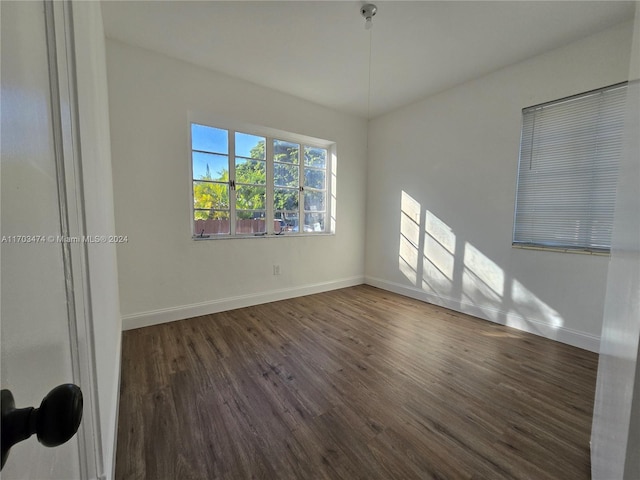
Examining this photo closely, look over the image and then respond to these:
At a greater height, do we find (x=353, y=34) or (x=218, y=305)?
(x=353, y=34)

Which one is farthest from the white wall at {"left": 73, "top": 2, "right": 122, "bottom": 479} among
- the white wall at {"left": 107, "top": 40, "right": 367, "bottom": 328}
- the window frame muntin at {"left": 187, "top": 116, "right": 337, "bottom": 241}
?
the window frame muntin at {"left": 187, "top": 116, "right": 337, "bottom": 241}

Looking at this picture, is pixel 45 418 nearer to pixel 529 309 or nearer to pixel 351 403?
pixel 351 403

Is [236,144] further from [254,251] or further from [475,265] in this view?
[475,265]

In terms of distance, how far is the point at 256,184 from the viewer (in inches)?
130

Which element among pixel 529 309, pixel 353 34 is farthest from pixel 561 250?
pixel 353 34

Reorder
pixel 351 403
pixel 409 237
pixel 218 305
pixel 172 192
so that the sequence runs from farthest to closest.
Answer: pixel 409 237, pixel 218 305, pixel 172 192, pixel 351 403

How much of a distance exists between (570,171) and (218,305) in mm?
3775

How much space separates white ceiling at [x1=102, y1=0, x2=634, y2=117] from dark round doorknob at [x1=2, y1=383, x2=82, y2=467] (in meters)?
2.52

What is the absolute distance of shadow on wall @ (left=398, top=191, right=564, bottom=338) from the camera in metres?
2.60

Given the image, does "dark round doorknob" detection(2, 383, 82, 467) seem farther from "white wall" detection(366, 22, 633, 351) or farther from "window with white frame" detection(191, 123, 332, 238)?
"white wall" detection(366, 22, 633, 351)

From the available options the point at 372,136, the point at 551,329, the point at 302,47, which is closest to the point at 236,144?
the point at 302,47

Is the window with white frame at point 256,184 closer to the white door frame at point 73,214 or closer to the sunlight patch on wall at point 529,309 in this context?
the white door frame at point 73,214

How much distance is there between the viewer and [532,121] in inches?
101

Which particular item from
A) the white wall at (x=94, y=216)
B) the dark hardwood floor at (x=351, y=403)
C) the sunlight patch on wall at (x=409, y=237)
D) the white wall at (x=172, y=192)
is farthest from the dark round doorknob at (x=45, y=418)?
the sunlight patch on wall at (x=409, y=237)
